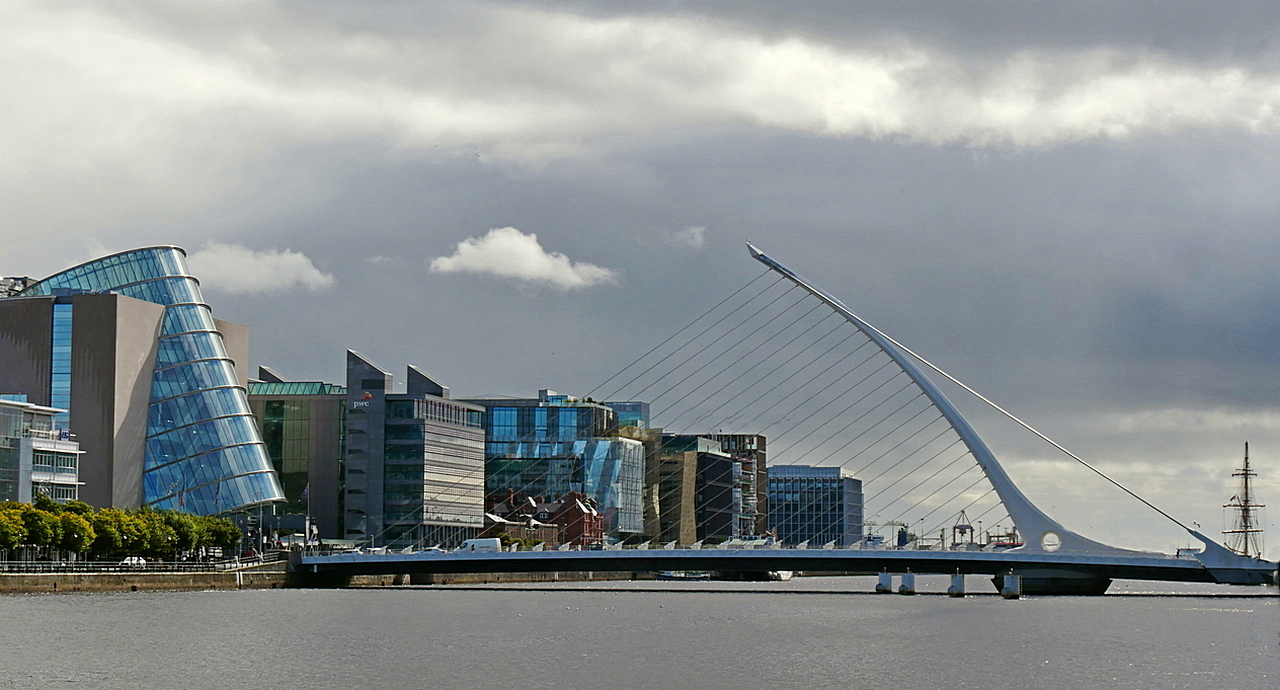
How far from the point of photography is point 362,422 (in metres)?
134

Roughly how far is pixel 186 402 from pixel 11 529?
1653 inches

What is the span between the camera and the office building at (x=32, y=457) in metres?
87.7

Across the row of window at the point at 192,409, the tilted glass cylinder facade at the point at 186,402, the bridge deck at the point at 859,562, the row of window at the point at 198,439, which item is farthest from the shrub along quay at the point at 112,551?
the row of window at the point at 192,409

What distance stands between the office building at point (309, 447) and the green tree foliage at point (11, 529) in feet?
200

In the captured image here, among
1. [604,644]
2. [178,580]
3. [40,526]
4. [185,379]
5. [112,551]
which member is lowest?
[604,644]

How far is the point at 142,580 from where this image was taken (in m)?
76.8

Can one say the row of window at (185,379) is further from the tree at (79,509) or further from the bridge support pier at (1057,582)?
the bridge support pier at (1057,582)

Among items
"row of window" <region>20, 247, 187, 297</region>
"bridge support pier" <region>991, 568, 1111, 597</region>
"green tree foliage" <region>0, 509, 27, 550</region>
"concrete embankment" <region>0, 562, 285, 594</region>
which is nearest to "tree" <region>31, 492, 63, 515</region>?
"green tree foliage" <region>0, 509, 27, 550</region>

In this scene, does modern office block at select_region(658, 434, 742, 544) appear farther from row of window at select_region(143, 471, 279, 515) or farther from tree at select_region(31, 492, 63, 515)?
tree at select_region(31, 492, 63, 515)

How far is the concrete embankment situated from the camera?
6969 cm

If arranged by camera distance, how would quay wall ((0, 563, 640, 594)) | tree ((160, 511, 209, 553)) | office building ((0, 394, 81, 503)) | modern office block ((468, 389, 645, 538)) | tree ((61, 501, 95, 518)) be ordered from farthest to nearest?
modern office block ((468, 389, 645, 538)) → tree ((160, 511, 209, 553)) → office building ((0, 394, 81, 503)) → tree ((61, 501, 95, 518)) → quay wall ((0, 563, 640, 594))

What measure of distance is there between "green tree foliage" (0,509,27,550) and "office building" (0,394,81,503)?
10.9m

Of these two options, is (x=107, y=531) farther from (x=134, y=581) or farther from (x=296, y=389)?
(x=296, y=389)

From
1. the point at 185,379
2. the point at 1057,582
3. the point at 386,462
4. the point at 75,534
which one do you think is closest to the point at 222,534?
the point at 75,534
